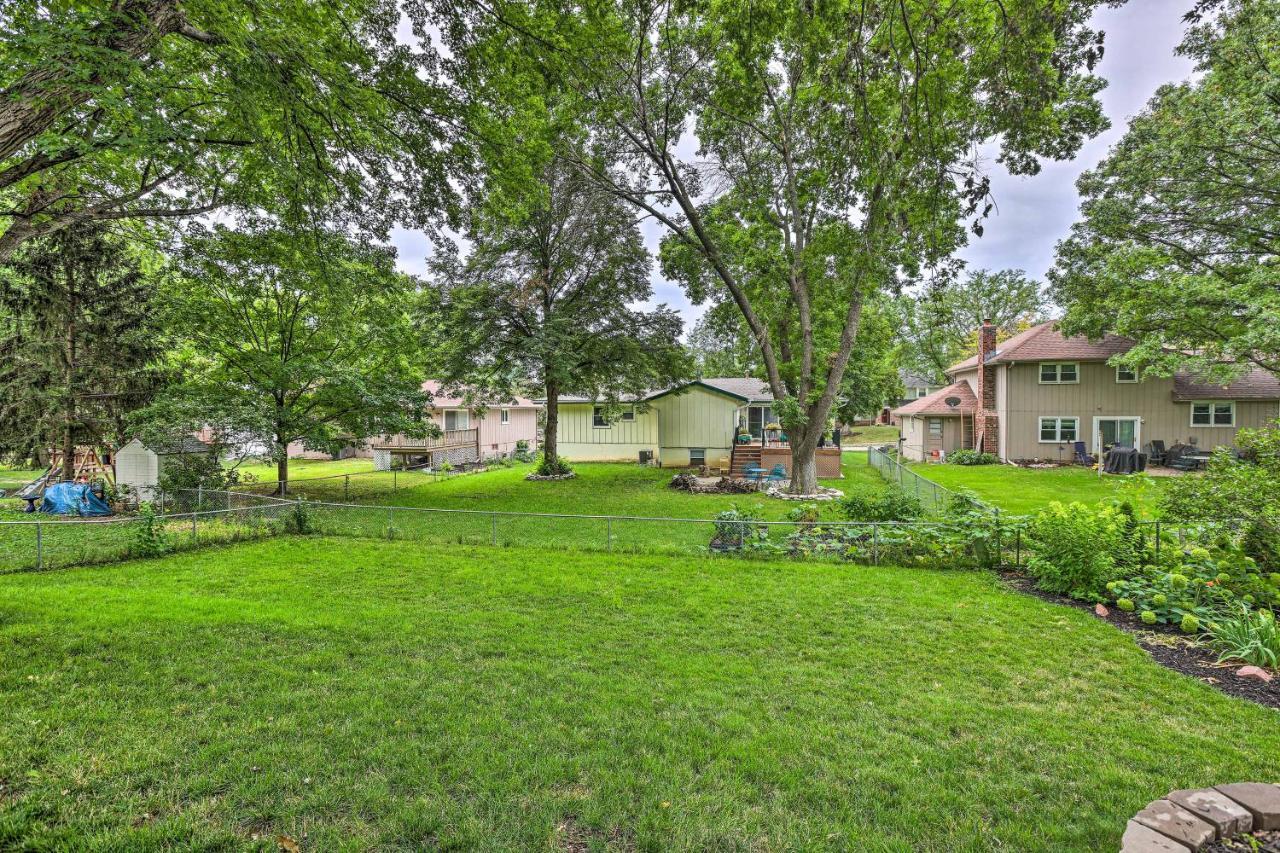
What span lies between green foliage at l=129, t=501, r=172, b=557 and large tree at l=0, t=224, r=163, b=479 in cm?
760

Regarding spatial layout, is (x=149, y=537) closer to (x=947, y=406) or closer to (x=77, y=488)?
(x=77, y=488)

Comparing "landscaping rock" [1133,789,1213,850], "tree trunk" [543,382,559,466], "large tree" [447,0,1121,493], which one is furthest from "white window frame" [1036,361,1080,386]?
"landscaping rock" [1133,789,1213,850]

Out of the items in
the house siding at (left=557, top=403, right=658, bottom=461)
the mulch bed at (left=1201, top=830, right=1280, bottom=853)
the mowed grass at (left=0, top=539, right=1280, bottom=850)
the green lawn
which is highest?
the house siding at (left=557, top=403, right=658, bottom=461)

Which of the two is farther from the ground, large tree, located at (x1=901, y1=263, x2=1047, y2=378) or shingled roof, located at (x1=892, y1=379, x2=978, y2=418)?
large tree, located at (x1=901, y1=263, x2=1047, y2=378)

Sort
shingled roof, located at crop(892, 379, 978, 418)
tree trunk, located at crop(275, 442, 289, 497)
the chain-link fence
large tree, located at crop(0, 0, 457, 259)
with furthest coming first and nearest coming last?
shingled roof, located at crop(892, 379, 978, 418)
tree trunk, located at crop(275, 442, 289, 497)
the chain-link fence
large tree, located at crop(0, 0, 457, 259)

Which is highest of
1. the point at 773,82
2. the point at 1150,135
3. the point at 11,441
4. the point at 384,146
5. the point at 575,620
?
the point at 1150,135

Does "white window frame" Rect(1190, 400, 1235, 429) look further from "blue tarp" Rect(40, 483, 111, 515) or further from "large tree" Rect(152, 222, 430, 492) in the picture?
"blue tarp" Rect(40, 483, 111, 515)

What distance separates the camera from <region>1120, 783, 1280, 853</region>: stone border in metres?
2.15

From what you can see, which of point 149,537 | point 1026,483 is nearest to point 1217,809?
point 149,537

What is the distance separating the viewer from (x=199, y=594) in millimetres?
6520

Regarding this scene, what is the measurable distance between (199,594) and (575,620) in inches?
206

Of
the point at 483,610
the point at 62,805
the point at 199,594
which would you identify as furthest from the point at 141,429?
the point at 62,805

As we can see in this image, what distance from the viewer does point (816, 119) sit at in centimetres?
895

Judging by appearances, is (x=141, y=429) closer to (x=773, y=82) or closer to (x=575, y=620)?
(x=575, y=620)
